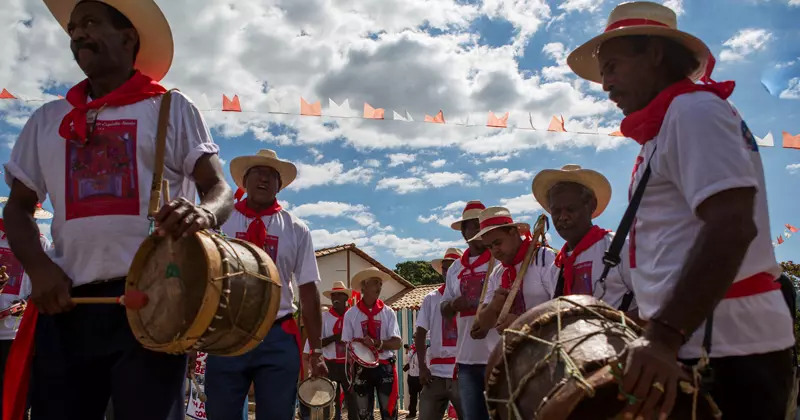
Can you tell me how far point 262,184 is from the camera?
227 inches

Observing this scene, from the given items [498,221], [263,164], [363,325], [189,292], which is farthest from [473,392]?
[363,325]

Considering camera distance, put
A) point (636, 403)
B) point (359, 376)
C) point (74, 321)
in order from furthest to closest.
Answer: point (359, 376) < point (74, 321) < point (636, 403)

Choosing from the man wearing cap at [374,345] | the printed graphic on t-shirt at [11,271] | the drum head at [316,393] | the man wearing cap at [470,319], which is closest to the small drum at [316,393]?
the drum head at [316,393]

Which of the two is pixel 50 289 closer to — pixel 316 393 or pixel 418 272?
pixel 316 393

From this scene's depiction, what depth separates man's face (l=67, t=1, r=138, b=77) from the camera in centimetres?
288

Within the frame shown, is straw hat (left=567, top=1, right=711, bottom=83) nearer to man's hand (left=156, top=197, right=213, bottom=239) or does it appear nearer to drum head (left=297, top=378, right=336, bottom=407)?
man's hand (left=156, top=197, right=213, bottom=239)

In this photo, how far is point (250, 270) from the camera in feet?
8.75

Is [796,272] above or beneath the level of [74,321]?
beneath

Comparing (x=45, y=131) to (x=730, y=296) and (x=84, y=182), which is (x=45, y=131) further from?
(x=730, y=296)

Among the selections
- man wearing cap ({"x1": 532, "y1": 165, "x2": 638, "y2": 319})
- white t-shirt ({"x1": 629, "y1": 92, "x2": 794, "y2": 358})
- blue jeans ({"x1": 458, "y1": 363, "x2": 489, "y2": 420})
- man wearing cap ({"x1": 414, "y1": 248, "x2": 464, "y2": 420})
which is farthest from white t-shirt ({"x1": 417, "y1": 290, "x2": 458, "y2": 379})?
white t-shirt ({"x1": 629, "y1": 92, "x2": 794, "y2": 358})

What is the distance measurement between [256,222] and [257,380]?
1285mm

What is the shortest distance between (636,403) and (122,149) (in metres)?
2.15

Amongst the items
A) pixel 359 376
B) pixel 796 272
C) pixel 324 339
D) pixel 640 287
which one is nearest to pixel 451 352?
pixel 359 376

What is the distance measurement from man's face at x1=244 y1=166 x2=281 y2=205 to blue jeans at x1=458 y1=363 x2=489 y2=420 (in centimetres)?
238
